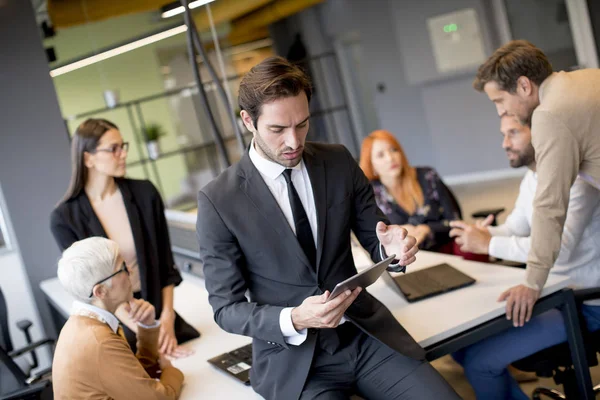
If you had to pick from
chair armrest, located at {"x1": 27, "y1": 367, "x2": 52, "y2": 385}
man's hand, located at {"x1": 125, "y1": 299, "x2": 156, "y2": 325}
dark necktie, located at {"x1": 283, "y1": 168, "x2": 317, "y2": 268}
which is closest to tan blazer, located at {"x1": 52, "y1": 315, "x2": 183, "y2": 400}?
man's hand, located at {"x1": 125, "y1": 299, "x2": 156, "y2": 325}

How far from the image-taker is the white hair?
2.20 meters

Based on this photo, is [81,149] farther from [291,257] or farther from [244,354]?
[291,257]

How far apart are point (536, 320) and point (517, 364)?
0.18m

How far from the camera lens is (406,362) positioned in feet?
7.18

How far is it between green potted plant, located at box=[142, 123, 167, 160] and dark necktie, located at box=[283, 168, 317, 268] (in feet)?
17.0

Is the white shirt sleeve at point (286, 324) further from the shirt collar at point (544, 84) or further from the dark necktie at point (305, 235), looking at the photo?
the shirt collar at point (544, 84)

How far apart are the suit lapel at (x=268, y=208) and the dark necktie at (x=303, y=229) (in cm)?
4

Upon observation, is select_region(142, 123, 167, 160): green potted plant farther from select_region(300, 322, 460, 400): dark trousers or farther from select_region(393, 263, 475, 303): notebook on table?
select_region(300, 322, 460, 400): dark trousers

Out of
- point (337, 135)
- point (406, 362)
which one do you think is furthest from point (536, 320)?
point (337, 135)

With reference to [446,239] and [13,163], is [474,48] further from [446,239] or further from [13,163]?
[13,163]

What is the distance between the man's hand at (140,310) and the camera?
2.39 metres

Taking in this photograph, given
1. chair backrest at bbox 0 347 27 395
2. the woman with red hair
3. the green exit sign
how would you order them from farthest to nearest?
the green exit sign < the woman with red hair < chair backrest at bbox 0 347 27 395

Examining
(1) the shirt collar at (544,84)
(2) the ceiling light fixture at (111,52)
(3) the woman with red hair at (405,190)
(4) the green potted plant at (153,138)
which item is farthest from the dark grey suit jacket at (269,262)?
(4) the green potted plant at (153,138)

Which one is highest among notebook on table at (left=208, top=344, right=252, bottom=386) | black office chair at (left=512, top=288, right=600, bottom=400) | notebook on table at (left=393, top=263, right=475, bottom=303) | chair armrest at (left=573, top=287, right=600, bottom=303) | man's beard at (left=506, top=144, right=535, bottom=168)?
man's beard at (left=506, top=144, right=535, bottom=168)
